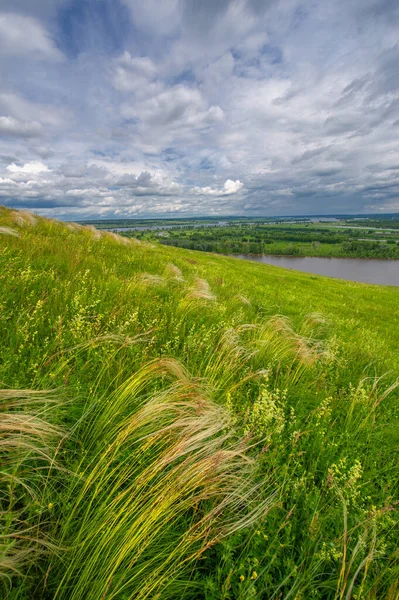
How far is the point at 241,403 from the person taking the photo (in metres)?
3.21

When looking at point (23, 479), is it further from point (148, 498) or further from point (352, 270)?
point (352, 270)

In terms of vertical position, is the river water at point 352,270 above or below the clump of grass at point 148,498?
below

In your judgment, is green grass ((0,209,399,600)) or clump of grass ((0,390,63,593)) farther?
green grass ((0,209,399,600))

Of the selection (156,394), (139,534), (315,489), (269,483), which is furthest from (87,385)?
(315,489)

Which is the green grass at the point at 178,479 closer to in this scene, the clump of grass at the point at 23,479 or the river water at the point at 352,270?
the clump of grass at the point at 23,479

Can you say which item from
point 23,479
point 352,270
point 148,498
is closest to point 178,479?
point 148,498

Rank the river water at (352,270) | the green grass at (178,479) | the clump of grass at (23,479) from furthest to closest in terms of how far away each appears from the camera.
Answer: the river water at (352,270) → the green grass at (178,479) → the clump of grass at (23,479)

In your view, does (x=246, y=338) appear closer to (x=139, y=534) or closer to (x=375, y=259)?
(x=139, y=534)

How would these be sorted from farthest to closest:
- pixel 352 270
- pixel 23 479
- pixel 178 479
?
1. pixel 352 270
2. pixel 178 479
3. pixel 23 479

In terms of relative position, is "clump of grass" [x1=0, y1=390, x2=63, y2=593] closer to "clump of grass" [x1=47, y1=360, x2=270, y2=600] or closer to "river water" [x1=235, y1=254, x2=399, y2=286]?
"clump of grass" [x1=47, y1=360, x2=270, y2=600]

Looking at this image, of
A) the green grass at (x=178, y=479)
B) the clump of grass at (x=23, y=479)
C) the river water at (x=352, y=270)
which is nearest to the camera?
the clump of grass at (x=23, y=479)

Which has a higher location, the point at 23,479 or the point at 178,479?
the point at 23,479

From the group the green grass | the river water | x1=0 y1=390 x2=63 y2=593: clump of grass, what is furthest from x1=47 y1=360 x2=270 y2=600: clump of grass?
the river water

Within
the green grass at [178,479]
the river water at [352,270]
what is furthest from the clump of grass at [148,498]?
the river water at [352,270]
